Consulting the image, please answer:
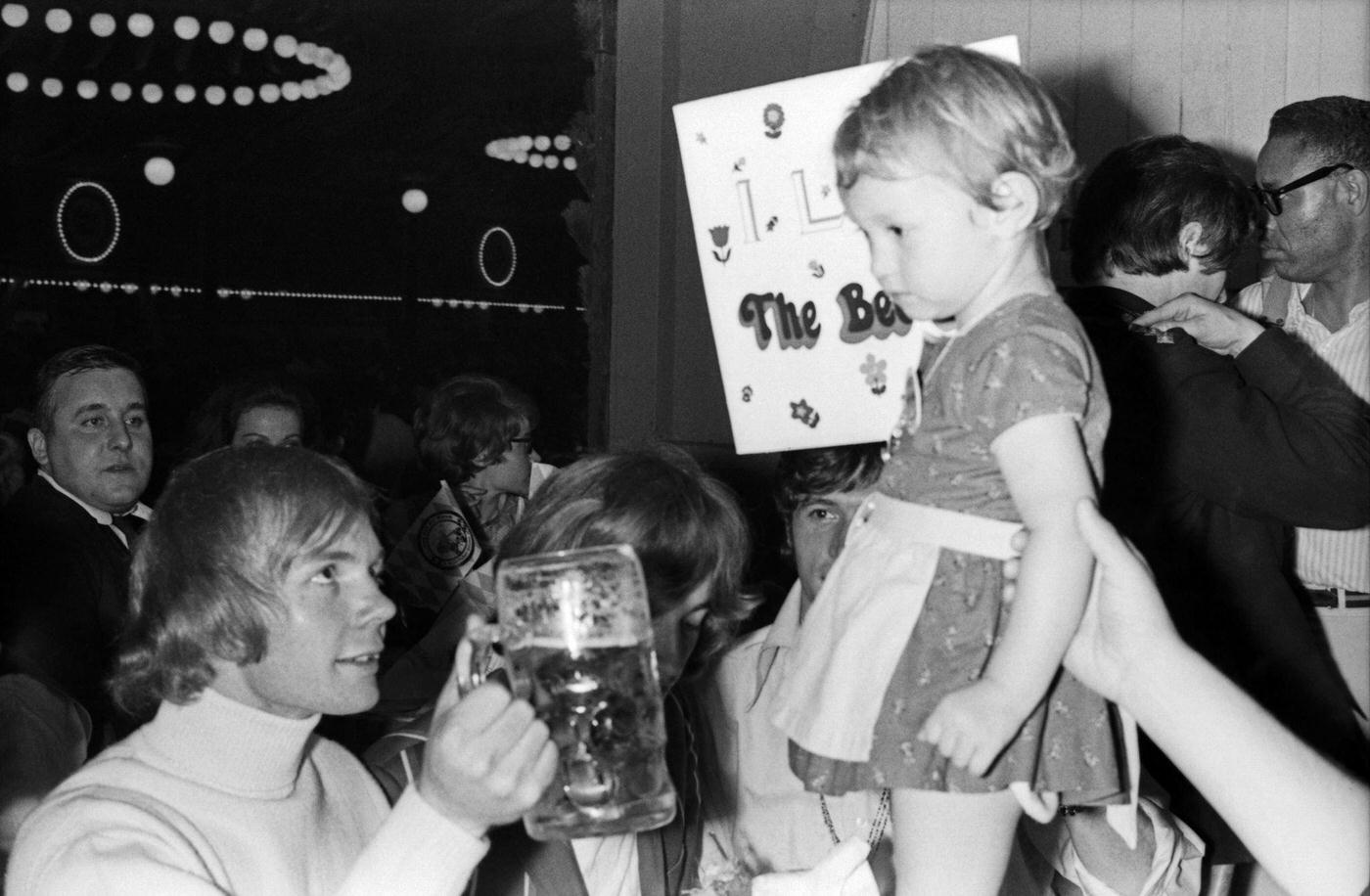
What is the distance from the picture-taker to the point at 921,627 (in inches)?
43.8

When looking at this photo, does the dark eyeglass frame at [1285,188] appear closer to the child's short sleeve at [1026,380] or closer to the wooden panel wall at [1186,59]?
the wooden panel wall at [1186,59]

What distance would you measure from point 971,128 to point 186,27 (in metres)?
3.46

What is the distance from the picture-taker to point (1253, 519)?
1.88m

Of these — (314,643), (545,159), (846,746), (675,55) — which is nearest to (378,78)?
(545,159)

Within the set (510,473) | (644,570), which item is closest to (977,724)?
(644,570)

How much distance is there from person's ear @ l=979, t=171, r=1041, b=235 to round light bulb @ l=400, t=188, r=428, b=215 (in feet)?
11.4

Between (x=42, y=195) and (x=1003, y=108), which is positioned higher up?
(x=42, y=195)

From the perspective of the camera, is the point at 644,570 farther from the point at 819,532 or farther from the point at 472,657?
the point at 819,532

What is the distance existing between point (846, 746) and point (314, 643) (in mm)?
487

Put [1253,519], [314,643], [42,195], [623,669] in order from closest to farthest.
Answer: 1. [623,669]
2. [314,643]
3. [1253,519]
4. [42,195]

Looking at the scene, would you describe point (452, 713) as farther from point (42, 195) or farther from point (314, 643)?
point (42, 195)

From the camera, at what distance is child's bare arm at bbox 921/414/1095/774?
3.38 feet

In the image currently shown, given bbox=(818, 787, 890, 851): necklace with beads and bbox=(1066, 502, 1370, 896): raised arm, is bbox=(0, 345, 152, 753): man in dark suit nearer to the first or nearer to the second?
bbox=(818, 787, 890, 851): necklace with beads

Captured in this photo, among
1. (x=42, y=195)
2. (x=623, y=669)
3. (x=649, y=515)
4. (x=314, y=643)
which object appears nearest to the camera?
(x=623, y=669)
